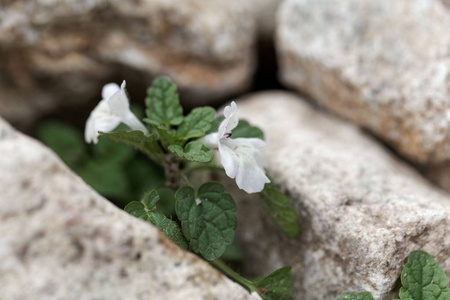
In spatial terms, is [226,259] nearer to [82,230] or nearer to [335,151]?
[335,151]

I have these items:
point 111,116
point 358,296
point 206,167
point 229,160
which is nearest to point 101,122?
point 111,116

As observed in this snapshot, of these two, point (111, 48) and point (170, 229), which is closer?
point (170, 229)

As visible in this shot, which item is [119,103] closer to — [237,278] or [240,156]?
[240,156]

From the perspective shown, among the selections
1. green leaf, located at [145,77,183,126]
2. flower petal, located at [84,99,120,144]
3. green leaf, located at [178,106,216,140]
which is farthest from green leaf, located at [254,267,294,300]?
flower petal, located at [84,99,120,144]

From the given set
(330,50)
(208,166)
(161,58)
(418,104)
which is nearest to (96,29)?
(161,58)

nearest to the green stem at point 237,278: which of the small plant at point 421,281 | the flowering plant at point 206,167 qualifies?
the flowering plant at point 206,167
